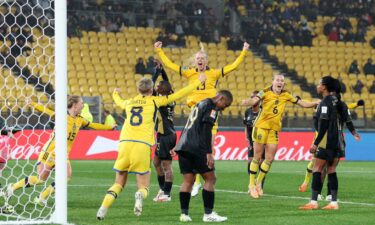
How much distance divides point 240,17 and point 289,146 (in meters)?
10.3

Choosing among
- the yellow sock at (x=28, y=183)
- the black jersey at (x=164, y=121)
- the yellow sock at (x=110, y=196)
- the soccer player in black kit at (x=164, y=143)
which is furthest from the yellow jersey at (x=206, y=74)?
the yellow sock at (x=110, y=196)

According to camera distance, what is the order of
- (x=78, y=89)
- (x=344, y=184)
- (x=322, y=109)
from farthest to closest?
(x=78, y=89) < (x=344, y=184) < (x=322, y=109)

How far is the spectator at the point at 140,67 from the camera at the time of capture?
105 feet

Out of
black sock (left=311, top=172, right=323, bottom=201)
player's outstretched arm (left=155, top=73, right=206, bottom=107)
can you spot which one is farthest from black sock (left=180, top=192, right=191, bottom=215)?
black sock (left=311, top=172, right=323, bottom=201)

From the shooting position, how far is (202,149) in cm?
1054

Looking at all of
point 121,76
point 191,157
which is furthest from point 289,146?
point 191,157

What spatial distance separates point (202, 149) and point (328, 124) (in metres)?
2.47

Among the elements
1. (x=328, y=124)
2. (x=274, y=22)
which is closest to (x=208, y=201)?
(x=328, y=124)

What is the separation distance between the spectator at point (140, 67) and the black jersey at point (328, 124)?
2016 cm

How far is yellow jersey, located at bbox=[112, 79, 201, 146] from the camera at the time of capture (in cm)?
1064

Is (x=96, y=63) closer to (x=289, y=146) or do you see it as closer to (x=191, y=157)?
(x=289, y=146)

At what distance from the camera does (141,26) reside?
34.9 m

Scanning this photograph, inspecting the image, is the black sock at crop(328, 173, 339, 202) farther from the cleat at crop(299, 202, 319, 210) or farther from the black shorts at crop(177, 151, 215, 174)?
the black shorts at crop(177, 151, 215, 174)

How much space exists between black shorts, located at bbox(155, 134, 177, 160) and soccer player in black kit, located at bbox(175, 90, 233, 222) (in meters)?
3.06
